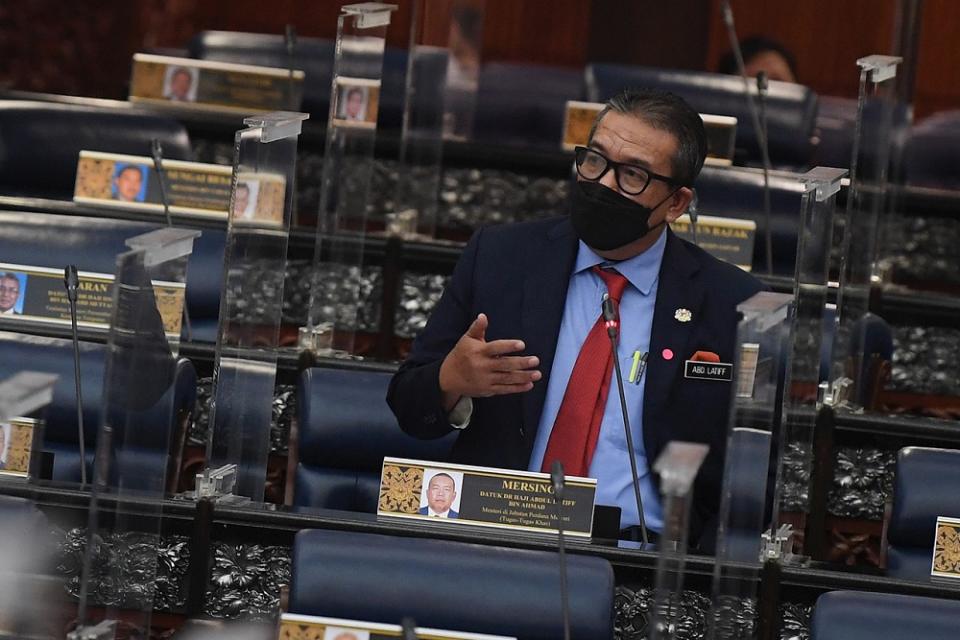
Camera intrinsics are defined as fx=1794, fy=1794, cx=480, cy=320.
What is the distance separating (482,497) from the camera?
2.84 m

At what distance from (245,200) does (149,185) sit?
58.6 inches

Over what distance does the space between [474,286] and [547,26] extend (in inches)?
183

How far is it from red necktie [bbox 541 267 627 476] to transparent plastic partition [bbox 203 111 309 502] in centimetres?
58

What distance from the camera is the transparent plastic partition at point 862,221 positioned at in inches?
159

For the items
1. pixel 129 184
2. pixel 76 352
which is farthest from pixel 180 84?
pixel 76 352

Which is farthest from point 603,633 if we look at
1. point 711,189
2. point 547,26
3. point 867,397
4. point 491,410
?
point 547,26

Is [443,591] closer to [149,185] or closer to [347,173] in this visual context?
[347,173]

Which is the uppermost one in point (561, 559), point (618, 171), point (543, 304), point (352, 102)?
point (352, 102)

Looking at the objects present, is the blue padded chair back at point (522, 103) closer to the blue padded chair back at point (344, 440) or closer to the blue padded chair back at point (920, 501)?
the blue padded chair back at point (344, 440)

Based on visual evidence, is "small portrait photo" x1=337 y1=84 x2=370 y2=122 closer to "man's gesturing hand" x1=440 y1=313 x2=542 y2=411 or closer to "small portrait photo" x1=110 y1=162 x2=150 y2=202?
"small portrait photo" x1=110 y1=162 x2=150 y2=202

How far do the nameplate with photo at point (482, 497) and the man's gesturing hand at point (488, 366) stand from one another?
0.15 metres

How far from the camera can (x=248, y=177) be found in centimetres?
317

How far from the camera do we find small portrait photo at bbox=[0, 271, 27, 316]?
12.3ft

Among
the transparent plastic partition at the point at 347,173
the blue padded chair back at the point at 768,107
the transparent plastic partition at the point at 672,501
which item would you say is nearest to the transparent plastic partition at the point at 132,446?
the transparent plastic partition at the point at 672,501
